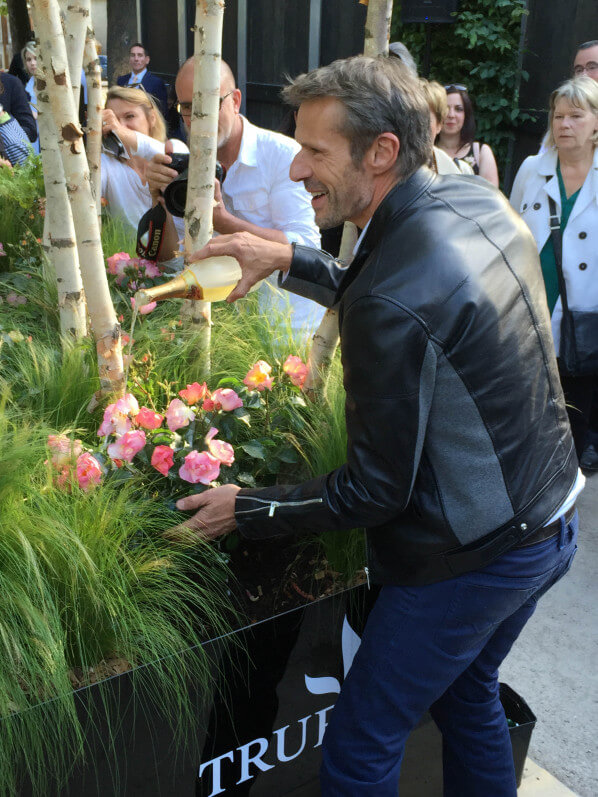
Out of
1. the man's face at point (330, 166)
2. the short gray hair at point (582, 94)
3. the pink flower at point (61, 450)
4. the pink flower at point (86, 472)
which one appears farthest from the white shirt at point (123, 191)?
the man's face at point (330, 166)

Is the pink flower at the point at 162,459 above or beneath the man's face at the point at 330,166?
beneath

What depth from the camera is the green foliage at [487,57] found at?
29.8 feet

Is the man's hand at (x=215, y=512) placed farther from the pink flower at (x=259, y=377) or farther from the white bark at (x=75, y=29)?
the white bark at (x=75, y=29)

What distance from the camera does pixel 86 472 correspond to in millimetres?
2082

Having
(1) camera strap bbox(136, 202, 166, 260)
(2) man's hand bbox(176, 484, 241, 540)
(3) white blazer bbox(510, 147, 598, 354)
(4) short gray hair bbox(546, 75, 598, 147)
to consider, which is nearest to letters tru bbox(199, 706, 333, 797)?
(2) man's hand bbox(176, 484, 241, 540)

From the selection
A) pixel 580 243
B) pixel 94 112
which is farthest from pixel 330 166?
pixel 580 243

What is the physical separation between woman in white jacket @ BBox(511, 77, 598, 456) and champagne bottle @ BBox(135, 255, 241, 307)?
2248 millimetres

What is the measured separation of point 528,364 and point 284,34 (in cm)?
1230

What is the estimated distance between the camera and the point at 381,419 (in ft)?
5.23

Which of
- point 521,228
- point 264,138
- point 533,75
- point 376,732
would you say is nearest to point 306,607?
point 376,732

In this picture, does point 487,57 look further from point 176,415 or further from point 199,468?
point 199,468

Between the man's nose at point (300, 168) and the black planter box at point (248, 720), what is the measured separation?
41.0 inches

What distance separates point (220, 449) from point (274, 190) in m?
1.69

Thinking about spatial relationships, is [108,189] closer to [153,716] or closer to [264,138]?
[264,138]
